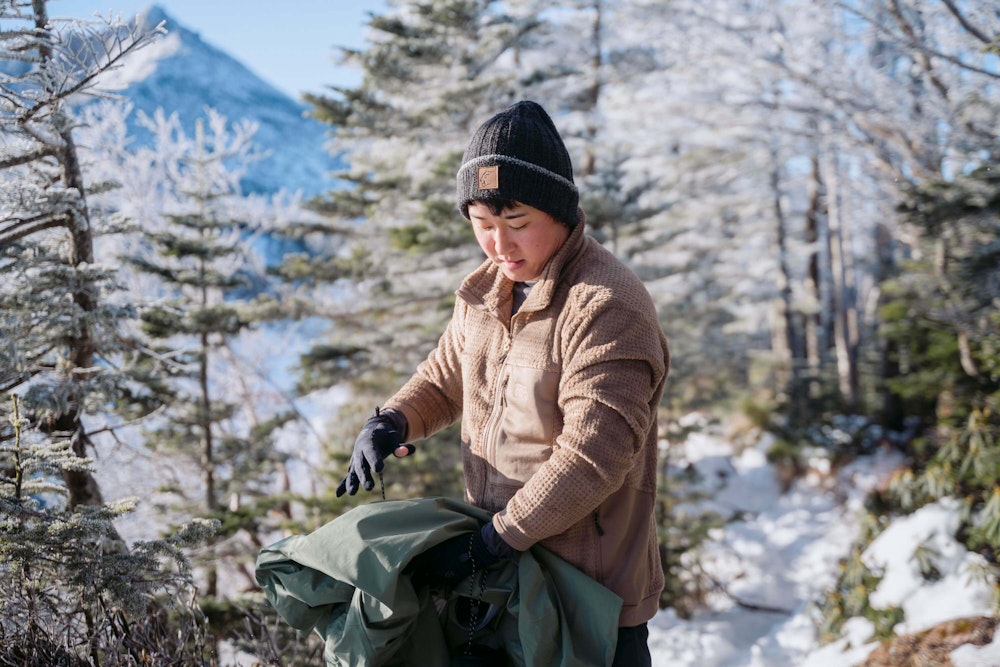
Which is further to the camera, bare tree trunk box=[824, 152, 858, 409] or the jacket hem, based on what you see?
bare tree trunk box=[824, 152, 858, 409]

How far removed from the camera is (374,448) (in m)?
1.80

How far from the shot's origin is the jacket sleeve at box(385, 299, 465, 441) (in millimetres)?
2035

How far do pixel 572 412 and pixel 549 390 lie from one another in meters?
0.11

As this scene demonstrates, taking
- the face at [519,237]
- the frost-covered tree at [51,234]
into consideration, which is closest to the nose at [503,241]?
the face at [519,237]

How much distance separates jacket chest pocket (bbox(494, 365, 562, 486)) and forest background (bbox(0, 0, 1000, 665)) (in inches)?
44.4

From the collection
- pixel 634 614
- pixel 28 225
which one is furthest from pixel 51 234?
pixel 634 614

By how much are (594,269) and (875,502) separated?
7522 millimetres

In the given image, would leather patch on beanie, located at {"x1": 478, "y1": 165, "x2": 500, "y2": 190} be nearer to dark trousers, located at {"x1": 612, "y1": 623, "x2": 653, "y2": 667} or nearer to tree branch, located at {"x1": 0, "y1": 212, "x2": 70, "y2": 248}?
dark trousers, located at {"x1": 612, "y1": 623, "x2": 653, "y2": 667}

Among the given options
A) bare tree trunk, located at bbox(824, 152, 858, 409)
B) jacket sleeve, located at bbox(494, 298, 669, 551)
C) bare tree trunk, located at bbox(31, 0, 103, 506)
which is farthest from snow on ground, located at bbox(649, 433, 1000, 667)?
bare tree trunk, located at bbox(31, 0, 103, 506)

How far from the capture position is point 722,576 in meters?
9.12

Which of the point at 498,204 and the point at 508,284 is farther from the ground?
the point at 498,204

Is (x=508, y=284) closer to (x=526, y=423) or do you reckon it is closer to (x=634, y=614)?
(x=526, y=423)

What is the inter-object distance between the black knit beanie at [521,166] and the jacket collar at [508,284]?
7 cm

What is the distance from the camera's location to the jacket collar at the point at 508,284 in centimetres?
173
